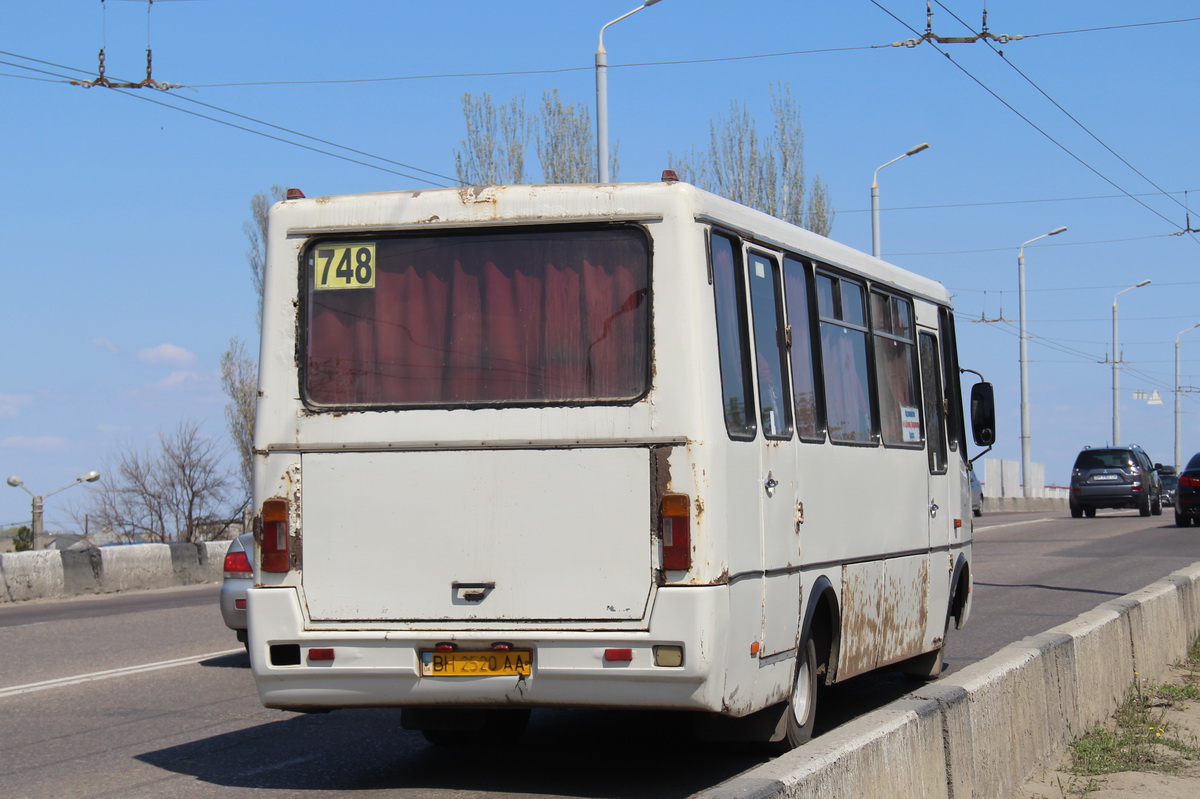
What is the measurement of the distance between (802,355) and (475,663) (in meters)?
2.51

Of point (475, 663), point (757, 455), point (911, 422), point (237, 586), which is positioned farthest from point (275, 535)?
point (911, 422)

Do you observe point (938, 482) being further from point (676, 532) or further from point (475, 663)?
point (475, 663)

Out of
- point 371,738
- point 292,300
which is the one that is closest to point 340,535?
point 292,300

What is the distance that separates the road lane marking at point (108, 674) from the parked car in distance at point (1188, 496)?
89.2 ft

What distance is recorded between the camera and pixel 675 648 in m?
6.17

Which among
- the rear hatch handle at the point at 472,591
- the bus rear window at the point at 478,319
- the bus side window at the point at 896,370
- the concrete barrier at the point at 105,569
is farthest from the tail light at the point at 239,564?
the concrete barrier at the point at 105,569

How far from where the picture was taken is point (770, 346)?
7297mm

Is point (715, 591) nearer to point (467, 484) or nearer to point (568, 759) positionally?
point (467, 484)

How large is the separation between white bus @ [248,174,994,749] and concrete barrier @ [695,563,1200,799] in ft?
3.29

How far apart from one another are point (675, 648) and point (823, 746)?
156cm

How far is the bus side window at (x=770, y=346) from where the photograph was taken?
711 cm

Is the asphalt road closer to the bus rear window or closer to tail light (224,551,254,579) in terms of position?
tail light (224,551,254,579)

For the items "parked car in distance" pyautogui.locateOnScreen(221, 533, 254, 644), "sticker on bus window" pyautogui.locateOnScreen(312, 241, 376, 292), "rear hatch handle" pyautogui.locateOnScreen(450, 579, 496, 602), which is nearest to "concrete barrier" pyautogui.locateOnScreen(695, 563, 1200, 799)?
"rear hatch handle" pyautogui.locateOnScreen(450, 579, 496, 602)

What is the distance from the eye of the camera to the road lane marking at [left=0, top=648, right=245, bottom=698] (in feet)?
34.7
